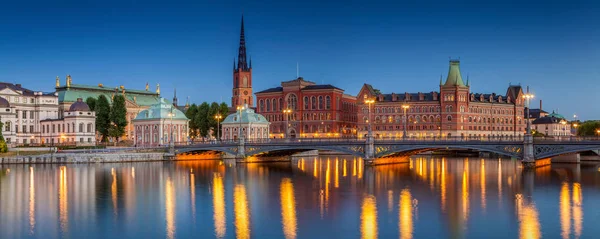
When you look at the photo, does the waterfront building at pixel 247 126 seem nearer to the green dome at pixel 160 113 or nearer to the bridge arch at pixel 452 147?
the green dome at pixel 160 113

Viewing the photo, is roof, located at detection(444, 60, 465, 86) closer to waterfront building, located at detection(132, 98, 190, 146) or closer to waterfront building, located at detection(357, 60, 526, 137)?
waterfront building, located at detection(357, 60, 526, 137)

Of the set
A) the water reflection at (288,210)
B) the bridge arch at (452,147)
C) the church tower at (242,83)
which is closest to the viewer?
the water reflection at (288,210)

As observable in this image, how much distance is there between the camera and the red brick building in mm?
155000

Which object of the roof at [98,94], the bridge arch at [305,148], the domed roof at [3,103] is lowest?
the bridge arch at [305,148]

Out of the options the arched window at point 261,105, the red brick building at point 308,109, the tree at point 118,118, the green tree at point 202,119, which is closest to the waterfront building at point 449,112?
the red brick building at point 308,109

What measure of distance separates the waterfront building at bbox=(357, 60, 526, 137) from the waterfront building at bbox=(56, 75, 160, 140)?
187 feet

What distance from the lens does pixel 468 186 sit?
58594 mm

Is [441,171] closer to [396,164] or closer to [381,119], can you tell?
[396,164]

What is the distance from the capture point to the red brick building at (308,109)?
155000 mm

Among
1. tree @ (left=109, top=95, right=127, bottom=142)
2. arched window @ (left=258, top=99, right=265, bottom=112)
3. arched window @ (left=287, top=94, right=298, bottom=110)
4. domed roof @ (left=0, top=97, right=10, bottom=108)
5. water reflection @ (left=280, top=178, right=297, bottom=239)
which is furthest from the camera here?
arched window @ (left=258, top=99, right=265, bottom=112)

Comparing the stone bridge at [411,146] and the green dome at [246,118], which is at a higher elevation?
the green dome at [246,118]

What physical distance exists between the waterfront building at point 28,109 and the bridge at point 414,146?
45.6 m

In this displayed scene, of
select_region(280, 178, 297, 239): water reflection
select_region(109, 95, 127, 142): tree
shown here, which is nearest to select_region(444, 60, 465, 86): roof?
select_region(109, 95, 127, 142): tree

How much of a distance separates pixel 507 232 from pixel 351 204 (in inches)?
554
